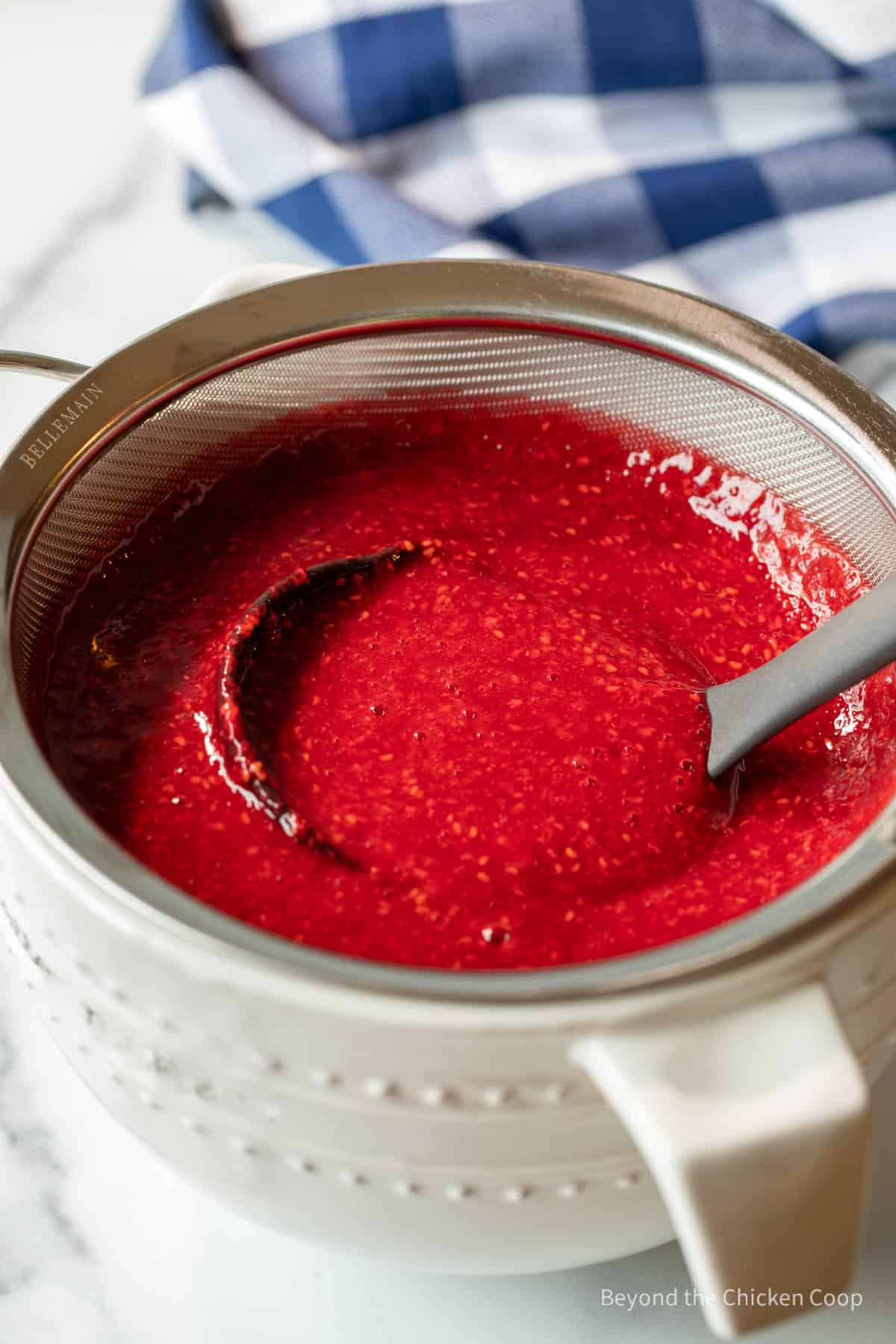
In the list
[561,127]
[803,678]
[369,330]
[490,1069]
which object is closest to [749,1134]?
[490,1069]

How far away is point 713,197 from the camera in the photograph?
158 cm

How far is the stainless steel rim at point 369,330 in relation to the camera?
0.68 m

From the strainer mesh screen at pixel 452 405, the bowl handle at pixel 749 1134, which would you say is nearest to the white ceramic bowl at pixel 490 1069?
the bowl handle at pixel 749 1134

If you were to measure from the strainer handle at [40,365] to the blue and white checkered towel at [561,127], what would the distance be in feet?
1.86

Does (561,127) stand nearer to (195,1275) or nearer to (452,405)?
(452,405)

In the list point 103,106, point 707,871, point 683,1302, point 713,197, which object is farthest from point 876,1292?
point 103,106

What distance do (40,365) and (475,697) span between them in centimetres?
37

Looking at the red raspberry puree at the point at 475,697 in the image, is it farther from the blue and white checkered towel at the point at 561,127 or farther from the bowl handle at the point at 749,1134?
the blue and white checkered towel at the point at 561,127

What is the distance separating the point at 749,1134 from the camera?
591 millimetres

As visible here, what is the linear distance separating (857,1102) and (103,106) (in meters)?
1.54

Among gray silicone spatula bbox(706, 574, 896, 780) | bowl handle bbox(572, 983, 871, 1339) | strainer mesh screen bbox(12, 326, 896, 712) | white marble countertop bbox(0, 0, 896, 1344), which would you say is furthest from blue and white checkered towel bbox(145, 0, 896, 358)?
bowl handle bbox(572, 983, 871, 1339)

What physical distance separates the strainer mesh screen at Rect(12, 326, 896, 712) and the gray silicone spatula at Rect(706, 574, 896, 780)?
13cm

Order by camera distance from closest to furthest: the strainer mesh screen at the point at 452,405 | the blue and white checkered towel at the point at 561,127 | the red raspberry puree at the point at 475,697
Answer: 1. the red raspberry puree at the point at 475,697
2. the strainer mesh screen at the point at 452,405
3. the blue and white checkered towel at the point at 561,127

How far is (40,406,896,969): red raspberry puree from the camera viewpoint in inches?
31.6
